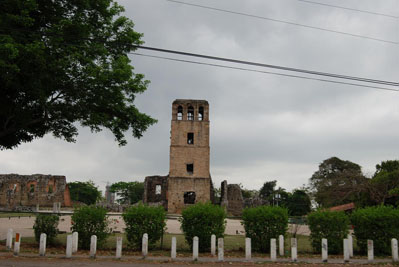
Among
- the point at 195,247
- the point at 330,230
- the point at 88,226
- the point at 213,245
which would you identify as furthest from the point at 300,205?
the point at 88,226

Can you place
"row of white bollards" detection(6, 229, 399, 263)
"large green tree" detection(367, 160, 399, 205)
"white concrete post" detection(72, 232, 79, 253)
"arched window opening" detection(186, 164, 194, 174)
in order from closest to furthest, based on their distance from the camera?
"row of white bollards" detection(6, 229, 399, 263) → "white concrete post" detection(72, 232, 79, 253) → "large green tree" detection(367, 160, 399, 205) → "arched window opening" detection(186, 164, 194, 174)

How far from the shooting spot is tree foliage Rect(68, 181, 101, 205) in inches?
3039

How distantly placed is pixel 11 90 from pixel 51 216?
16.4 ft

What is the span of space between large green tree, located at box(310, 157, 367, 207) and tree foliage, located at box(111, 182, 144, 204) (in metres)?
42.6

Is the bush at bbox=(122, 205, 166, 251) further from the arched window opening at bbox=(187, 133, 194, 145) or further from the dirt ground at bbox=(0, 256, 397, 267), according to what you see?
the arched window opening at bbox=(187, 133, 194, 145)

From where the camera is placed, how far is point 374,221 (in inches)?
448

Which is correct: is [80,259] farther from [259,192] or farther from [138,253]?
[259,192]

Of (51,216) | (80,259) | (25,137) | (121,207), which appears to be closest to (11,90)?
(25,137)

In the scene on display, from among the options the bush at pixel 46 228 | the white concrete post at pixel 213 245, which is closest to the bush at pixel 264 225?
the white concrete post at pixel 213 245

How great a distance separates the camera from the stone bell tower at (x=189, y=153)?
34216 millimetres

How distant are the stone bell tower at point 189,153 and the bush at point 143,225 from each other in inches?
904

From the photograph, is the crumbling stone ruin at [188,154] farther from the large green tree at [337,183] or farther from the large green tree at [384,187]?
the large green tree at [384,187]

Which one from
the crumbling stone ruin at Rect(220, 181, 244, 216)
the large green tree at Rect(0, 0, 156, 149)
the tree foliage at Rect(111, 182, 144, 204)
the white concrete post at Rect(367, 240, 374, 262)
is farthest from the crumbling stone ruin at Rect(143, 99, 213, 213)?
the tree foliage at Rect(111, 182, 144, 204)

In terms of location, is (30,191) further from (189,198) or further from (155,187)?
(189,198)
